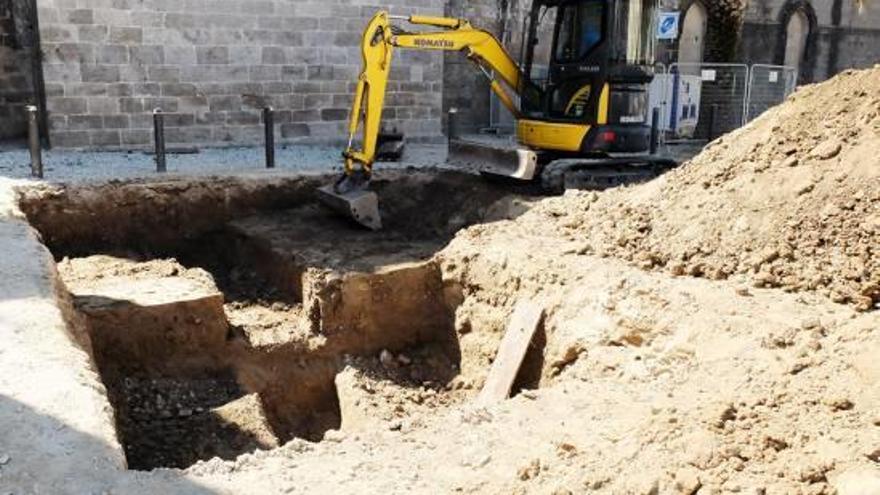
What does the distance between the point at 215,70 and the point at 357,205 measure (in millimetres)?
5495

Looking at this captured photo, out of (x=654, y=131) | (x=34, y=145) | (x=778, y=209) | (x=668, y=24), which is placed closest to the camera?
(x=778, y=209)

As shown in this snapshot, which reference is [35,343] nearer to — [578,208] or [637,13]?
[578,208]

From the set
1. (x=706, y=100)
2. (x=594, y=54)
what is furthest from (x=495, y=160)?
(x=706, y=100)

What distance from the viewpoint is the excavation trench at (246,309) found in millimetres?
7125

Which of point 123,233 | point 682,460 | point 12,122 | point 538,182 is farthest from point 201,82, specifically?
point 682,460

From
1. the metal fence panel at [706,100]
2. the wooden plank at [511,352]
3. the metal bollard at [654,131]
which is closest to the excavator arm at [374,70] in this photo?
the wooden plank at [511,352]

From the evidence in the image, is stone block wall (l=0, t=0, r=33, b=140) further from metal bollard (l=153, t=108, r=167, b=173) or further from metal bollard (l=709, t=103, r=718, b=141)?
metal bollard (l=709, t=103, r=718, b=141)

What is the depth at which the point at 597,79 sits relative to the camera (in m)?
9.94

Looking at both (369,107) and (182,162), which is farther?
(182,162)

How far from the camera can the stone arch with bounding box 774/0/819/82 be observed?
20.6 metres

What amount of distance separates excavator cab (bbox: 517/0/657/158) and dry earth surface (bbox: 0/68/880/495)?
1.16m

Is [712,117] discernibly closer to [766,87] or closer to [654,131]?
[766,87]

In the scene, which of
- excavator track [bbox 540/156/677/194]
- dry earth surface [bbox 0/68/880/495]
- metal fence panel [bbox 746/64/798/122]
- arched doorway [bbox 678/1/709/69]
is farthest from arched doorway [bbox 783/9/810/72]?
dry earth surface [bbox 0/68/880/495]

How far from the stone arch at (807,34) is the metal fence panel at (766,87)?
361cm
